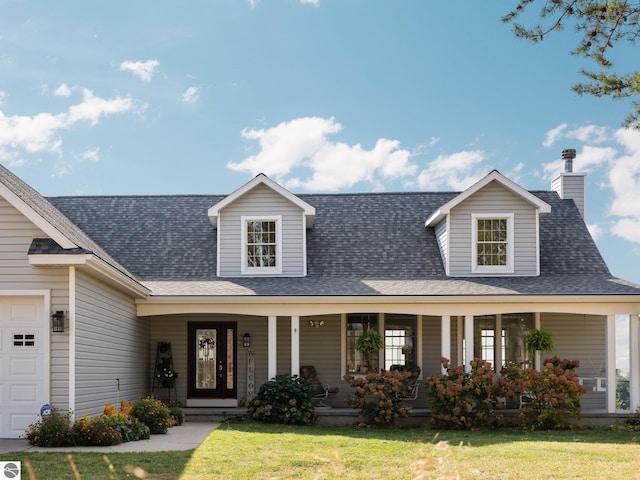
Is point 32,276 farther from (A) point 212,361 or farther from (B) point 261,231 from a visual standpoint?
(B) point 261,231

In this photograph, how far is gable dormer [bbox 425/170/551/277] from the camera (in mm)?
18000

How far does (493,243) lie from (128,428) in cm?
969

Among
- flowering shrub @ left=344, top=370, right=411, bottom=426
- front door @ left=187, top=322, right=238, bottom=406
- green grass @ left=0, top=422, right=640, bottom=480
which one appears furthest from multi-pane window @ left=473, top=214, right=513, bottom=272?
front door @ left=187, top=322, right=238, bottom=406

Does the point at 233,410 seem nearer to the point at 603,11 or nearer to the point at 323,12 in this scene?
the point at 323,12

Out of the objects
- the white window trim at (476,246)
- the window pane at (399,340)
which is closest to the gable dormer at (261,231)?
the window pane at (399,340)

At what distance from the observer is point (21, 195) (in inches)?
505

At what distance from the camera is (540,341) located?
54.7 feet

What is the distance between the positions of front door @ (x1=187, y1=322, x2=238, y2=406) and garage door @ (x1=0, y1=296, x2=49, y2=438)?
587 cm

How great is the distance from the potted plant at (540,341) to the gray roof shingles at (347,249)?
1039mm

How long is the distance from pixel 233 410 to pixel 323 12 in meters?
8.95

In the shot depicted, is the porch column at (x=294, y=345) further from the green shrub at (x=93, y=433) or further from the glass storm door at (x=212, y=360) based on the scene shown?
the green shrub at (x=93, y=433)

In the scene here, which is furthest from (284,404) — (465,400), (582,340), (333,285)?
(582,340)

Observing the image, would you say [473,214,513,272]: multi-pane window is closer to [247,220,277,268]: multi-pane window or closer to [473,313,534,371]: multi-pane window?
[473,313,534,371]: multi-pane window

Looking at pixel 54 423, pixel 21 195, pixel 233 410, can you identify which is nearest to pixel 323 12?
pixel 21 195
